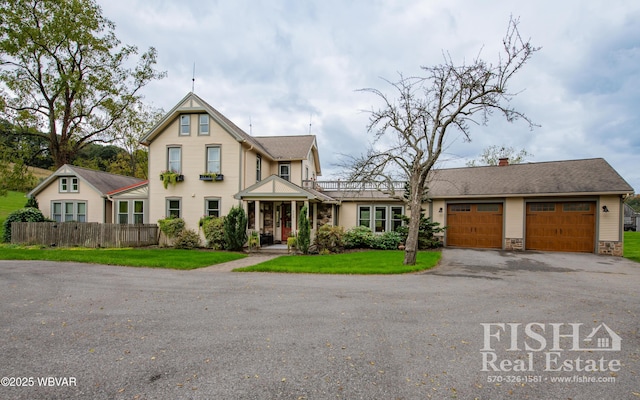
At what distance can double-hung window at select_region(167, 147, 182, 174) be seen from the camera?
1898cm

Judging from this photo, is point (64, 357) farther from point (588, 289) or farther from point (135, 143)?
point (135, 143)

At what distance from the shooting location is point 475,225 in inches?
746

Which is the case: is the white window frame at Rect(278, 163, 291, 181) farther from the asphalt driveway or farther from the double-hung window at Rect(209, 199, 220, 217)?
the asphalt driveway

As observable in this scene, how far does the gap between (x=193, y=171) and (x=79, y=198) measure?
898 centimetres

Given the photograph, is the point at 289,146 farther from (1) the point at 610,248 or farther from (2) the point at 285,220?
(1) the point at 610,248

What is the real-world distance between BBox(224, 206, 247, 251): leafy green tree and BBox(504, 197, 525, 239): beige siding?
14.2 metres

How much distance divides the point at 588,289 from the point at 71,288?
42.7 feet

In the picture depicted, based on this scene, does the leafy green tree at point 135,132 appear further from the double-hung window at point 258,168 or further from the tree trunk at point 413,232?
the tree trunk at point 413,232

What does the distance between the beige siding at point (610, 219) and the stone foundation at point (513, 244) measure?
3326 millimetres

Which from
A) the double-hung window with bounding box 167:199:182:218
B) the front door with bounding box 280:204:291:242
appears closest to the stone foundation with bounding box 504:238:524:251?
the front door with bounding box 280:204:291:242

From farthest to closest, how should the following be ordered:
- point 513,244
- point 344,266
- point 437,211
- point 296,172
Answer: point 296,172
point 437,211
point 513,244
point 344,266

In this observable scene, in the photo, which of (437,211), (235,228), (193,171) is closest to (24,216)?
(193,171)

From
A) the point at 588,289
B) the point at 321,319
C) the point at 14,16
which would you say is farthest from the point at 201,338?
the point at 14,16

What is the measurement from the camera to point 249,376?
12.3 feet
